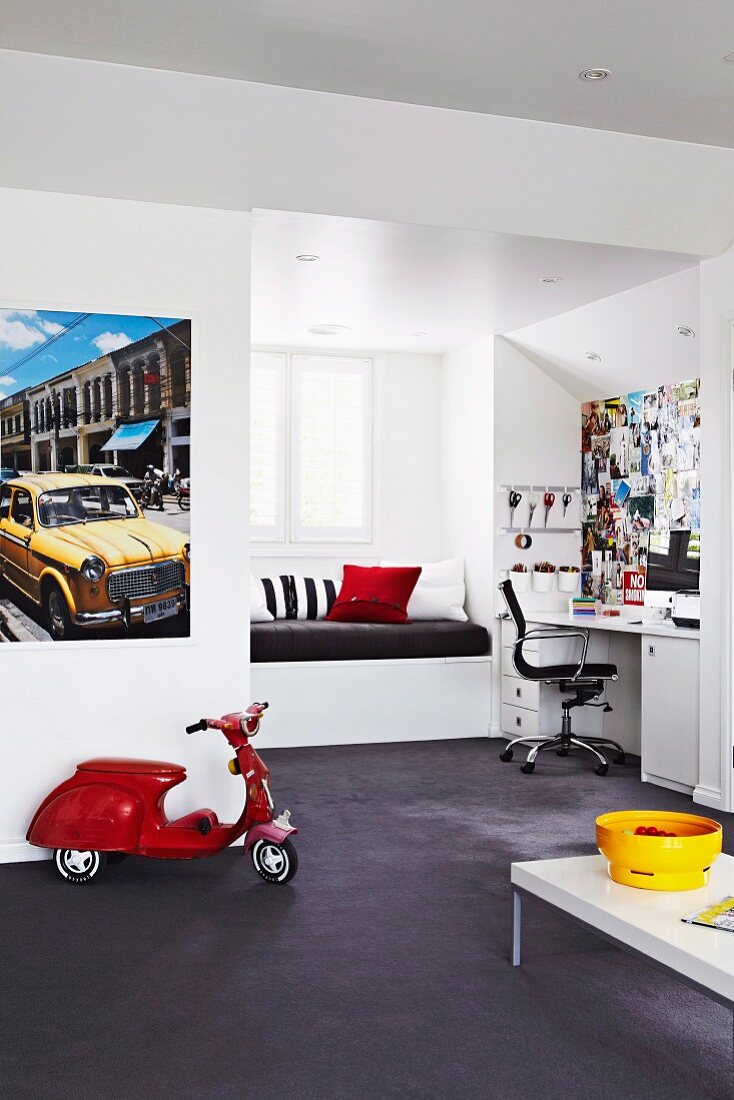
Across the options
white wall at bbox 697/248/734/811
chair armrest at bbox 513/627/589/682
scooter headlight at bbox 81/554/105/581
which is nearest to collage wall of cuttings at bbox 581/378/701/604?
chair armrest at bbox 513/627/589/682

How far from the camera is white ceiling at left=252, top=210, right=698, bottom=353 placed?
4645mm

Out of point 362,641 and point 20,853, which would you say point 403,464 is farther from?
point 20,853

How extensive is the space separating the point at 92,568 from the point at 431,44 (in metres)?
2.26

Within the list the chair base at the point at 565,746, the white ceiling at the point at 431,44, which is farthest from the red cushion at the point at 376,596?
the white ceiling at the point at 431,44

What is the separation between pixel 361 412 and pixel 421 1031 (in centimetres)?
534

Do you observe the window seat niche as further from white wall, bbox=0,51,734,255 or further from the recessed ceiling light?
white wall, bbox=0,51,734,255

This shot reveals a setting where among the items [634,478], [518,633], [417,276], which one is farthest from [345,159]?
[634,478]

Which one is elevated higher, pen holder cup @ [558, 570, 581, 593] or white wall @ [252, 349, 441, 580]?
white wall @ [252, 349, 441, 580]

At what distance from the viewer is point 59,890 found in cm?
365

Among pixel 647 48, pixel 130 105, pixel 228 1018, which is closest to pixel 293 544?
pixel 130 105

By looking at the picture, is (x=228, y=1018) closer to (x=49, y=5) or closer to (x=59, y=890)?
(x=59, y=890)

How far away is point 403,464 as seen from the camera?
7531 mm

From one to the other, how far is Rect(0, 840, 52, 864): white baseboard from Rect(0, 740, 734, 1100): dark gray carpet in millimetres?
73

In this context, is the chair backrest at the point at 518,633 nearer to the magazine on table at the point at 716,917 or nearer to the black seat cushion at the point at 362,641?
the black seat cushion at the point at 362,641
